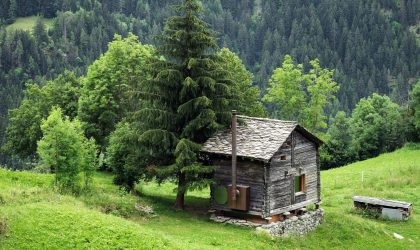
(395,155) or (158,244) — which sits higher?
(395,155)

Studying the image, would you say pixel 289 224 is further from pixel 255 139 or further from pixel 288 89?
pixel 288 89

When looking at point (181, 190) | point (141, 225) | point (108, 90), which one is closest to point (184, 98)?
point (181, 190)

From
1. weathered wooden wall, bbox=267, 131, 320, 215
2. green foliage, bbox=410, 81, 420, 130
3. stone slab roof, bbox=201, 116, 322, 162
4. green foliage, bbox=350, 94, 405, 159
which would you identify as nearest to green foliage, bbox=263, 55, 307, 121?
green foliage, bbox=410, 81, 420, 130

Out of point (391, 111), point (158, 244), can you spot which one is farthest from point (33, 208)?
point (391, 111)

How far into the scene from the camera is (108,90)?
178 ft

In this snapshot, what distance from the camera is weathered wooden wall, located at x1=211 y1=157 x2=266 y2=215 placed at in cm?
3375

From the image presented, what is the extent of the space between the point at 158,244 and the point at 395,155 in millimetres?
52383

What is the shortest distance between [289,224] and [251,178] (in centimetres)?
371

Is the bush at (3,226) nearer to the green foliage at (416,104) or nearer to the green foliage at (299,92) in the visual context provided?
the green foliage at (299,92)

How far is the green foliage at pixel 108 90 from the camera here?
5397 cm

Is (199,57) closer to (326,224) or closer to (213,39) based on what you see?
(213,39)

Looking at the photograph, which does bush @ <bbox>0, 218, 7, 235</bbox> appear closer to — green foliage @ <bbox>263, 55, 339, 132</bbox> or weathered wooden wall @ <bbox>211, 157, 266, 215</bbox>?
weathered wooden wall @ <bbox>211, 157, 266, 215</bbox>

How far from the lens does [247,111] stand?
50219 mm

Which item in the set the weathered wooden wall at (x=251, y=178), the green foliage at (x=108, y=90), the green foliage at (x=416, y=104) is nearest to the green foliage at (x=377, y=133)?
the green foliage at (x=416, y=104)
